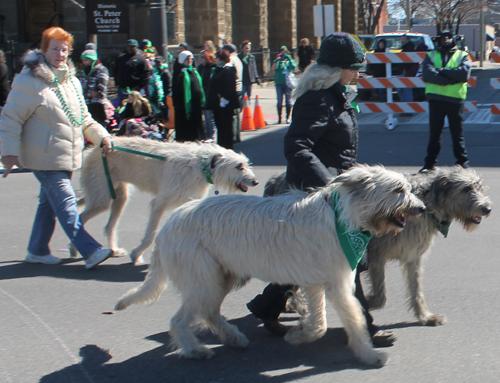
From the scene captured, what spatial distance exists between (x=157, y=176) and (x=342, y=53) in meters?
2.71

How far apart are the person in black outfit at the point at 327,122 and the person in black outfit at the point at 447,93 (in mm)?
5552

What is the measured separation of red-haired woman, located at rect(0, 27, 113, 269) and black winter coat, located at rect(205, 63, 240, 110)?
584 cm

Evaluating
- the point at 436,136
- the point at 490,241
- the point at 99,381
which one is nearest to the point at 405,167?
the point at 436,136

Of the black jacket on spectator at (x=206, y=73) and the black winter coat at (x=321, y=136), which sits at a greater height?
the black jacket on spectator at (x=206, y=73)

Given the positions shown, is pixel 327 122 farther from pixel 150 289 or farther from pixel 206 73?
pixel 206 73

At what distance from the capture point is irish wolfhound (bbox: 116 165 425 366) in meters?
3.57

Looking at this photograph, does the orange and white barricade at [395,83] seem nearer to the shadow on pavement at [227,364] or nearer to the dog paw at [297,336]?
the shadow on pavement at [227,364]

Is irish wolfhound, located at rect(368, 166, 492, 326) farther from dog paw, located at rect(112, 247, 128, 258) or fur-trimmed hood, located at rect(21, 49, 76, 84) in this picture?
fur-trimmed hood, located at rect(21, 49, 76, 84)

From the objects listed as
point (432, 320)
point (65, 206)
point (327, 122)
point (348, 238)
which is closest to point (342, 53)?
point (327, 122)

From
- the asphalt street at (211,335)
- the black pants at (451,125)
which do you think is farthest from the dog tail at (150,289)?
the black pants at (451,125)

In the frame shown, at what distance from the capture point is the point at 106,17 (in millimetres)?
15617

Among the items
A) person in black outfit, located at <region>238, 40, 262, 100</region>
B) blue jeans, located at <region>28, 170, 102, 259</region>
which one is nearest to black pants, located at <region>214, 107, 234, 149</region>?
person in black outfit, located at <region>238, 40, 262, 100</region>

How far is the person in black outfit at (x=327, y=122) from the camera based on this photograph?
3908 millimetres

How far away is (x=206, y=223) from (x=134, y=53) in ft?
31.3
